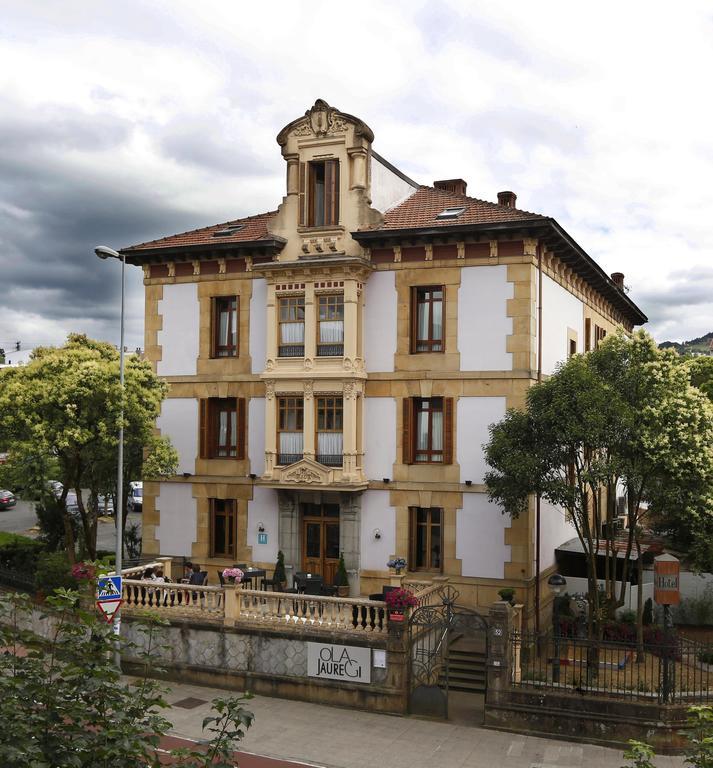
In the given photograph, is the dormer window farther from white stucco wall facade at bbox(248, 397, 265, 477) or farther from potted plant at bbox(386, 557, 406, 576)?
potted plant at bbox(386, 557, 406, 576)

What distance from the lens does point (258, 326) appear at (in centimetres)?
2867

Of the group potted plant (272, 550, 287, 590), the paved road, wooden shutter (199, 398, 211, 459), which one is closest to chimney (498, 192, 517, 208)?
wooden shutter (199, 398, 211, 459)

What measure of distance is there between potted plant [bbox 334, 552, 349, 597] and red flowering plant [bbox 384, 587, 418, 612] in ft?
17.2

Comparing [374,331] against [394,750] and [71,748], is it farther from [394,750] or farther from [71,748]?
[71,748]

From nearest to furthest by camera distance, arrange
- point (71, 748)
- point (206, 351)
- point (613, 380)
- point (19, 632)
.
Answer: point (71, 748), point (19, 632), point (613, 380), point (206, 351)

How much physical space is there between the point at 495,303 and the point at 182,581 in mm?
12821

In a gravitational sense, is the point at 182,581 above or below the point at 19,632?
below

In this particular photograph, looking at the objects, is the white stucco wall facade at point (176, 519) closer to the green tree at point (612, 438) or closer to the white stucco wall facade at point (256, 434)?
the white stucco wall facade at point (256, 434)

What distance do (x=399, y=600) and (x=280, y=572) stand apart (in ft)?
23.7

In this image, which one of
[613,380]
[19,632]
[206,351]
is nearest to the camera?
[19,632]

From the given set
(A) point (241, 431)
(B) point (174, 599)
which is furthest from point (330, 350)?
(B) point (174, 599)

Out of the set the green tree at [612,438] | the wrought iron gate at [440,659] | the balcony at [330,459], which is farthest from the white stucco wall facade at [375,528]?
the green tree at [612,438]

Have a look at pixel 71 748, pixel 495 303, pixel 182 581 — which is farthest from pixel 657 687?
pixel 71 748

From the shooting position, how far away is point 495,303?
1019 inches
